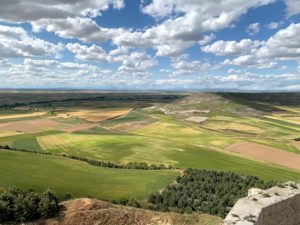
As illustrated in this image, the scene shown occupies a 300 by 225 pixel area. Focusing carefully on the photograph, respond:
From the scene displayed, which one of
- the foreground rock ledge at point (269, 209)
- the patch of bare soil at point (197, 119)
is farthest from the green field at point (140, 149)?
the foreground rock ledge at point (269, 209)

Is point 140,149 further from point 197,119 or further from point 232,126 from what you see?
point 197,119

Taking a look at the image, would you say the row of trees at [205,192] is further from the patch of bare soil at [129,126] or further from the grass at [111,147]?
the patch of bare soil at [129,126]

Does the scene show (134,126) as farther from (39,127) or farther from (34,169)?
(34,169)

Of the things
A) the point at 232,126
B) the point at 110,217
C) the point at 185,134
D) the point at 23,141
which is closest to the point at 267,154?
the point at 185,134

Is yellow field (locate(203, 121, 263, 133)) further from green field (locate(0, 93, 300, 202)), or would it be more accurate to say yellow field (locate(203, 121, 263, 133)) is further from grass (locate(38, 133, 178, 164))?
grass (locate(38, 133, 178, 164))

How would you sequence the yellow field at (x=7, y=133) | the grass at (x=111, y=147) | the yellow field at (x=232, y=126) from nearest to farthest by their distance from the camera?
1. the grass at (x=111, y=147)
2. the yellow field at (x=7, y=133)
3. the yellow field at (x=232, y=126)
